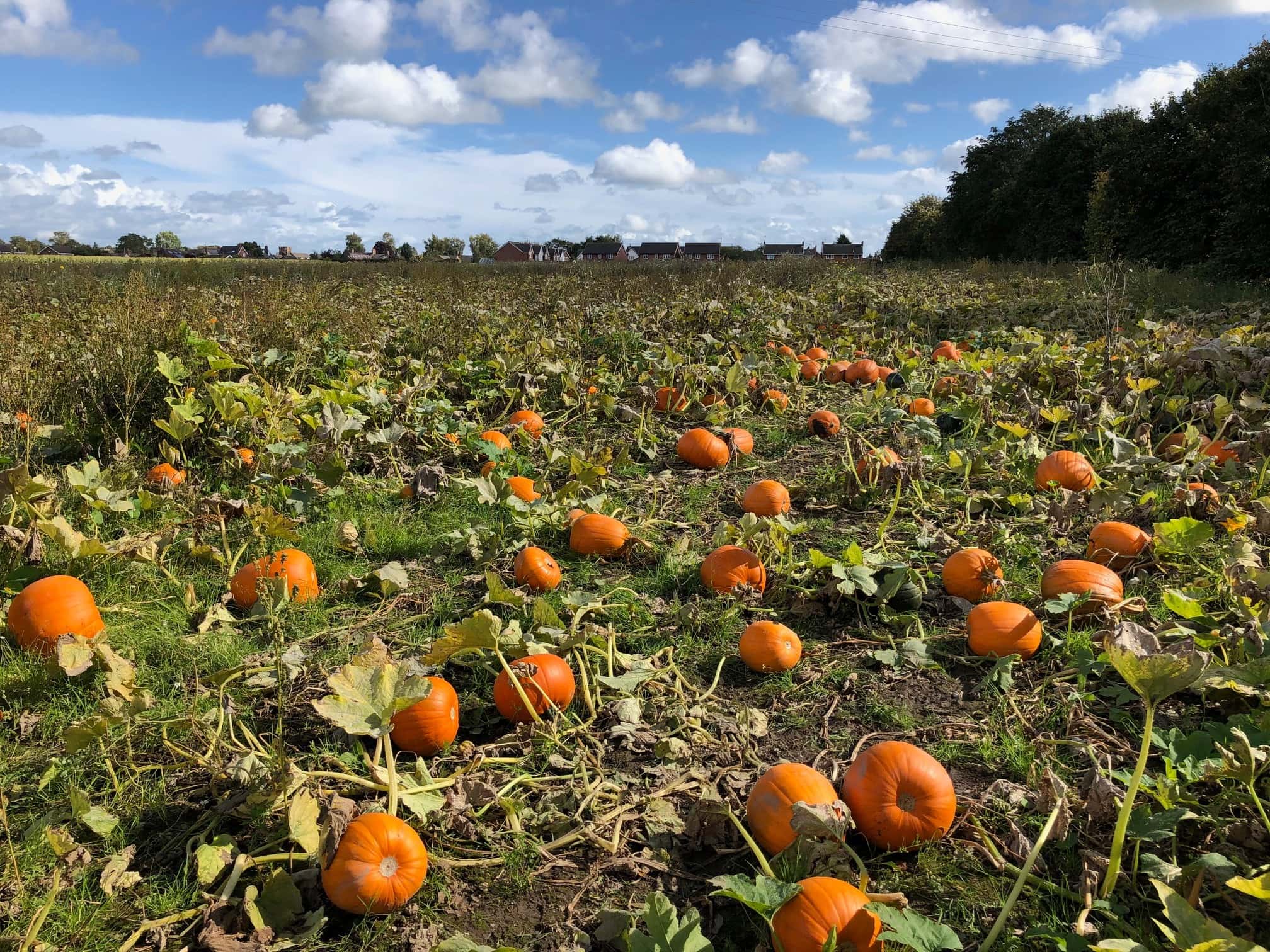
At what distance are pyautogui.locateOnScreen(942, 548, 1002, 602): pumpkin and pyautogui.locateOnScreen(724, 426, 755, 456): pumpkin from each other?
6.67 ft

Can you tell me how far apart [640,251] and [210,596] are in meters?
76.7

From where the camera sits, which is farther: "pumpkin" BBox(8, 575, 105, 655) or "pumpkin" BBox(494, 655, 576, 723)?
"pumpkin" BBox(8, 575, 105, 655)

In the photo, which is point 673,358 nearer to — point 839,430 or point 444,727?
point 839,430

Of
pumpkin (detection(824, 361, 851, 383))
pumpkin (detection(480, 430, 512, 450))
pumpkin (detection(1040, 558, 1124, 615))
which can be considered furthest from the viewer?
pumpkin (detection(824, 361, 851, 383))

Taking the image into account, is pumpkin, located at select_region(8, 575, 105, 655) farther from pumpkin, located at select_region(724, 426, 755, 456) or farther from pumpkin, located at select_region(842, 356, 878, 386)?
pumpkin, located at select_region(842, 356, 878, 386)

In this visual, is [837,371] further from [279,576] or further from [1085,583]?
[279,576]

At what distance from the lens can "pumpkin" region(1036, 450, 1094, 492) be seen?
4008 millimetres

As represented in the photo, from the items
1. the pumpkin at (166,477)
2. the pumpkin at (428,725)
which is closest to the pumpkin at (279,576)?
the pumpkin at (428,725)

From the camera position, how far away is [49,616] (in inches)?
102

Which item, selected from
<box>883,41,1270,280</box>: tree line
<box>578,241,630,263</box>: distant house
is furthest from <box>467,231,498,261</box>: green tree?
<box>883,41,1270,280</box>: tree line

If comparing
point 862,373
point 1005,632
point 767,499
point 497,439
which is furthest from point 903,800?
point 862,373

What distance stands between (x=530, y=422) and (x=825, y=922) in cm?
406

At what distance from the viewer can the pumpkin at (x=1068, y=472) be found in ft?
13.1

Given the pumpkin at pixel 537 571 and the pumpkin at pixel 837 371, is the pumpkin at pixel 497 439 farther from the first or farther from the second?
the pumpkin at pixel 837 371
